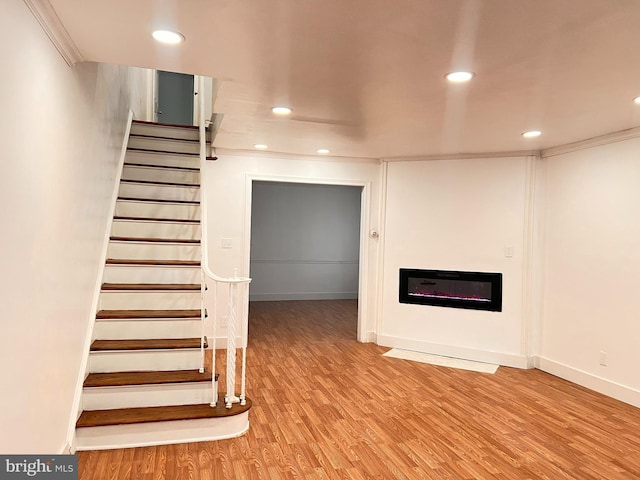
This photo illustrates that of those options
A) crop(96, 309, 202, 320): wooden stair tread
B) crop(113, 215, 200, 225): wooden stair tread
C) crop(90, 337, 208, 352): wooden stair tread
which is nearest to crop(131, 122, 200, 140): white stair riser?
crop(113, 215, 200, 225): wooden stair tread

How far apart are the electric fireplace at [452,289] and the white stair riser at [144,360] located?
2.80m

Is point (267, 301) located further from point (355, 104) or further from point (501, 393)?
point (355, 104)

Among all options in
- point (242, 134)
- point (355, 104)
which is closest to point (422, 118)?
point (355, 104)

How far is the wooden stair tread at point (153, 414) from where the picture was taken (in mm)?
2660

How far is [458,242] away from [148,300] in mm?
3276

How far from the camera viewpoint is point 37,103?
71.7 inches

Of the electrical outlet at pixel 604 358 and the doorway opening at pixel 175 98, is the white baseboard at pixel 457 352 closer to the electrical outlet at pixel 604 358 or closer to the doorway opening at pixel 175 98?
the electrical outlet at pixel 604 358

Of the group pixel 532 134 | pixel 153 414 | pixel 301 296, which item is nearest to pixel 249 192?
pixel 153 414

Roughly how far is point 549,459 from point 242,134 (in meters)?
3.51

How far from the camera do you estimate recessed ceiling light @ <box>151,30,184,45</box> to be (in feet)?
6.55

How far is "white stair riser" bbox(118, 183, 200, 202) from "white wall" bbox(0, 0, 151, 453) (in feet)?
3.83

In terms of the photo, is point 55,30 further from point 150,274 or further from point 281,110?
point 150,274

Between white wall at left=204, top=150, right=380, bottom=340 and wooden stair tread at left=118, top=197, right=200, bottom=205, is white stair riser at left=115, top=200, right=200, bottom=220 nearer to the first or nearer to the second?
wooden stair tread at left=118, top=197, right=200, bottom=205
